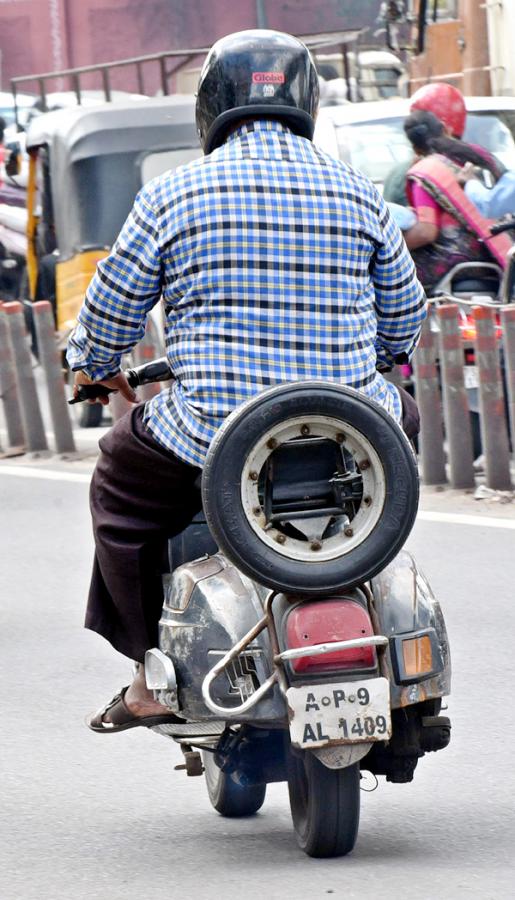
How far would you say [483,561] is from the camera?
8.86 m

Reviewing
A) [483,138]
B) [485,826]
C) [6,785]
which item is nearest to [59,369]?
[483,138]

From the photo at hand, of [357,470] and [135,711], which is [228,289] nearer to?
[357,470]

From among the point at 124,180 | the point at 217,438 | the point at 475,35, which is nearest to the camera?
the point at 217,438

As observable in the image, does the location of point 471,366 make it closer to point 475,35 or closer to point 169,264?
point 169,264

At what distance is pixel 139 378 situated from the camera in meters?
4.85

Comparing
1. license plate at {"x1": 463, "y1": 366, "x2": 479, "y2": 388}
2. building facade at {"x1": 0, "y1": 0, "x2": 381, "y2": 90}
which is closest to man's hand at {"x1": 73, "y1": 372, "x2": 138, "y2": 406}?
license plate at {"x1": 463, "y1": 366, "x2": 479, "y2": 388}

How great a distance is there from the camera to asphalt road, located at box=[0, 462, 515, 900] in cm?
455

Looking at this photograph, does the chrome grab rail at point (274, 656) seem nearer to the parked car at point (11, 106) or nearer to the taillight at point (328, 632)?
the taillight at point (328, 632)

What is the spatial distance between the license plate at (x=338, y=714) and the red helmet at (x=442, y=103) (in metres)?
8.48

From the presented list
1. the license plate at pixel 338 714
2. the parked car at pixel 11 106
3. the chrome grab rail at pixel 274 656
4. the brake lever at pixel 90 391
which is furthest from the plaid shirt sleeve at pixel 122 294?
the parked car at pixel 11 106

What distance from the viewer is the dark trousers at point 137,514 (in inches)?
181

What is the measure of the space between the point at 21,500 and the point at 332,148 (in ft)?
11.0

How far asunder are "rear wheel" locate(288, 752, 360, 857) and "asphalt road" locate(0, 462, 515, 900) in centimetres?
5

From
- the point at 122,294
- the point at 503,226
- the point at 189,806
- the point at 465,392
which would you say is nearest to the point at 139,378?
the point at 122,294
